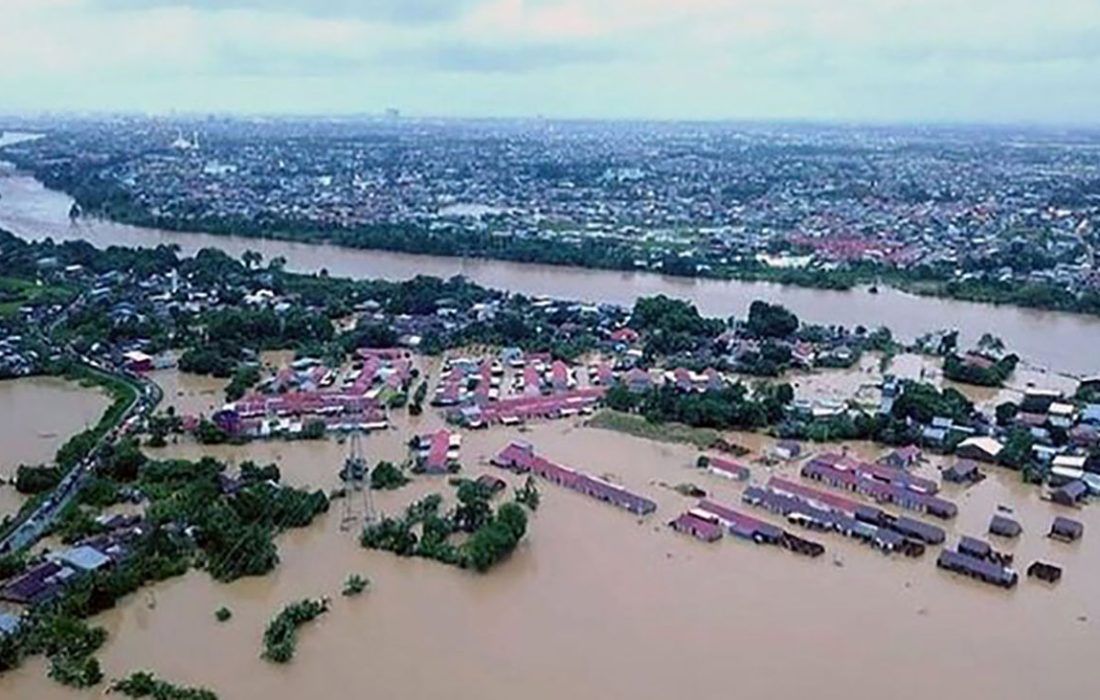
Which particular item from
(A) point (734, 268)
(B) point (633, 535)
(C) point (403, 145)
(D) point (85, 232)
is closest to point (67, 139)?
(C) point (403, 145)

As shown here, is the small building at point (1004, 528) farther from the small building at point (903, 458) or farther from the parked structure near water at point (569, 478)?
the parked structure near water at point (569, 478)

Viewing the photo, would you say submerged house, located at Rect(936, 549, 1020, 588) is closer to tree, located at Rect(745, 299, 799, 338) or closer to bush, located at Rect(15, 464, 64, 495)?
tree, located at Rect(745, 299, 799, 338)

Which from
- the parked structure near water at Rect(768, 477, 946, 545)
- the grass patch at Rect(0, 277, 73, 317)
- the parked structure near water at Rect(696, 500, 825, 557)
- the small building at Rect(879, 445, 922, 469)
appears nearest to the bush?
the parked structure near water at Rect(696, 500, 825, 557)

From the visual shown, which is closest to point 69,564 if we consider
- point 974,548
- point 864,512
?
point 864,512

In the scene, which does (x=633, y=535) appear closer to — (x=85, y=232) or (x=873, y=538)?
(x=873, y=538)

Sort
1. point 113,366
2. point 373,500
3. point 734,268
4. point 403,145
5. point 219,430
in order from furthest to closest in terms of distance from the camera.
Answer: point 403,145 < point 734,268 < point 113,366 < point 219,430 < point 373,500

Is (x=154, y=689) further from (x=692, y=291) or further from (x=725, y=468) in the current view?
(x=692, y=291)
